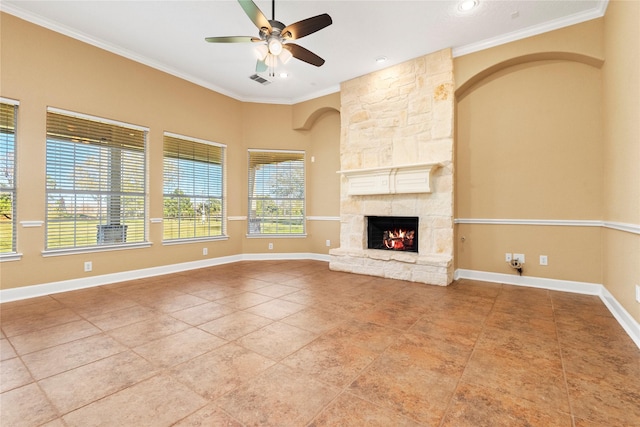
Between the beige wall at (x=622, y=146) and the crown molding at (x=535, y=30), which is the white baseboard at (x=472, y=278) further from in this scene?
the crown molding at (x=535, y=30)

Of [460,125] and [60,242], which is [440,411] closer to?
[460,125]

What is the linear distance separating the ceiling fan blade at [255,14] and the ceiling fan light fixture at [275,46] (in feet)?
0.30

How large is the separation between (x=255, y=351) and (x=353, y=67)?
4420 mm

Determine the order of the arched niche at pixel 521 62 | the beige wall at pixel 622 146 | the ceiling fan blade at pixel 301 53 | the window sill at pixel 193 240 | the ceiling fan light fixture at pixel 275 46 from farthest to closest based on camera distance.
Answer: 1. the window sill at pixel 193 240
2. the arched niche at pixel 521 62
3. the ceiling fan blade at pixel 301 53
4. the ceiling fan light fixture at pixel 275 46
5. the beige wall at pixel 622 146

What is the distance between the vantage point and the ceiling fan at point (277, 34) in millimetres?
2732

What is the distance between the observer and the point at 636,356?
2.11 meters

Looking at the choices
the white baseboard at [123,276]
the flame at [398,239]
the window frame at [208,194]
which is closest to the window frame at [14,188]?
the white baseboard at [123,276]

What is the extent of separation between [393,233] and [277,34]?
3412 millimetres

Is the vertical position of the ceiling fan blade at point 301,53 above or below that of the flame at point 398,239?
above

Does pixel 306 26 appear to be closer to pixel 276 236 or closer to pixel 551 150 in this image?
pixel 551 150

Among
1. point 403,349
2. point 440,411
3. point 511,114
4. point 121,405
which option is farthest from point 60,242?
point 511,114

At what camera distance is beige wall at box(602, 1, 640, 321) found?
2.48 metres

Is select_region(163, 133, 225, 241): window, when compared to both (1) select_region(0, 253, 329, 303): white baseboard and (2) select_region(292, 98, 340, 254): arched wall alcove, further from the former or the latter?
(2) select_region(292, 98, 340, 254): arched wall alcove

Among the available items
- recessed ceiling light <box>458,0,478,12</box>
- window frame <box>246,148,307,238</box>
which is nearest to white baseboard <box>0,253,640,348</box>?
window frame <box>246,148,307,238</box>
